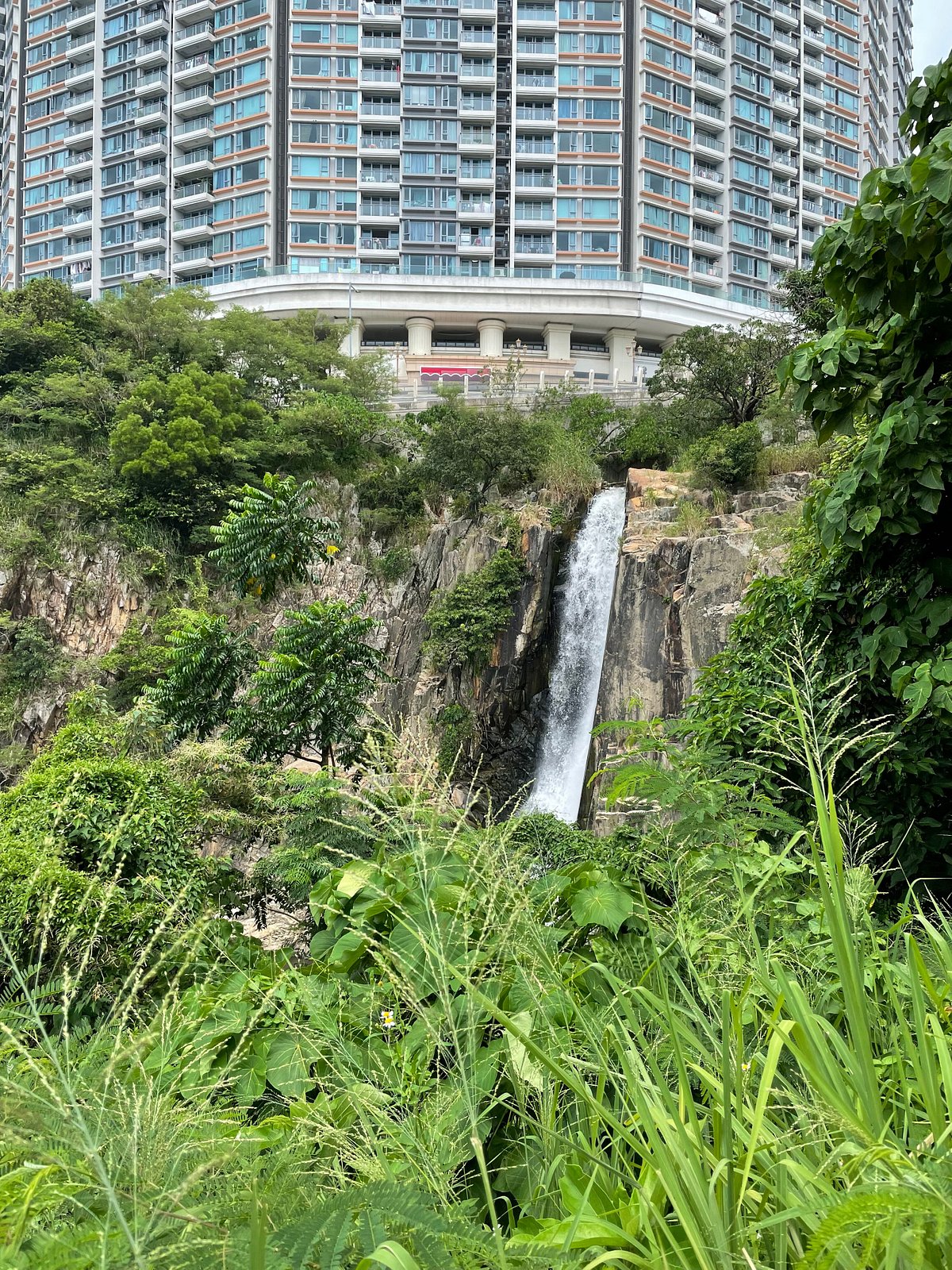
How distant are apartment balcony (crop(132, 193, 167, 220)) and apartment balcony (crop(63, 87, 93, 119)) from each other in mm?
6136

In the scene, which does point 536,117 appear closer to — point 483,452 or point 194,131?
point 194,131

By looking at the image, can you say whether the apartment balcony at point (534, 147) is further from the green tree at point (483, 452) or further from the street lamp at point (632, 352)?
the green tree at point (483, 452)

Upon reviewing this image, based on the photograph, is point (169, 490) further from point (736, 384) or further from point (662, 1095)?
point (662, 1095)

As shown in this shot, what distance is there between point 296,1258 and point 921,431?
3.20m

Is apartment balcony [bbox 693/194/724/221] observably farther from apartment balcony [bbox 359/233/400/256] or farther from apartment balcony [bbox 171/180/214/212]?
apartment balcony [bbox 171/180/214/212]

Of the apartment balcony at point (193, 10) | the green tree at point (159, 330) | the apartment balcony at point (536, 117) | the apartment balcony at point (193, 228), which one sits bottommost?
the green tree at point (159, 330)

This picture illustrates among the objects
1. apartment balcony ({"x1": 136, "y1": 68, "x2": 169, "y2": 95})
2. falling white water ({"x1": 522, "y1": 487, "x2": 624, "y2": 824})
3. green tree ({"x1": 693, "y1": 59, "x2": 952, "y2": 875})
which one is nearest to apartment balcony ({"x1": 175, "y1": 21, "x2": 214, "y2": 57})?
apartment balcony ({"x1": 136, "y1": 68, "x2": 169, "y2": 95})

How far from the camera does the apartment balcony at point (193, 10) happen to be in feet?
132

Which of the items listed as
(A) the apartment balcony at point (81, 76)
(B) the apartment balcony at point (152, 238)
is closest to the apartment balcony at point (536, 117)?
(B) the apartment balcony at point (152, 238)

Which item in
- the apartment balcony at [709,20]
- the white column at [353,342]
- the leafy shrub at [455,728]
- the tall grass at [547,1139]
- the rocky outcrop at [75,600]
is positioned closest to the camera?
the tall grass at [547,1139]

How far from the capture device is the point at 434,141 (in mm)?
39844

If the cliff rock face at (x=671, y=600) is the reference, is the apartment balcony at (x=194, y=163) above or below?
above

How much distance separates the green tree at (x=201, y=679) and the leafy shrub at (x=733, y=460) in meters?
9.86

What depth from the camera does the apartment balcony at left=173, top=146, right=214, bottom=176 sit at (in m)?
40.5
